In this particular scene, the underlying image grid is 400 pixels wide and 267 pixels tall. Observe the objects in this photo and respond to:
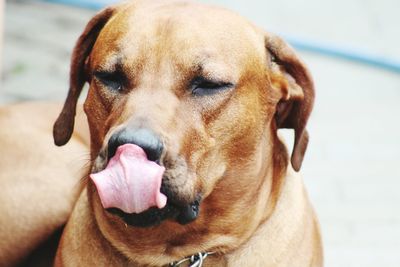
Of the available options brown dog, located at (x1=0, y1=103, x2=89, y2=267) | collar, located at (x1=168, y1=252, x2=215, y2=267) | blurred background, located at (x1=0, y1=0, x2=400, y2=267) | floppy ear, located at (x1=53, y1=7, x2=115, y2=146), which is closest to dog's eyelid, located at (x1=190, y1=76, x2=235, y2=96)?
floppy ear, located at (x1=53, y1=7, x2=115, y2=146)

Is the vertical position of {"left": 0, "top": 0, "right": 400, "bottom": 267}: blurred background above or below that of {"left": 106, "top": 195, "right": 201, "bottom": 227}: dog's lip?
below

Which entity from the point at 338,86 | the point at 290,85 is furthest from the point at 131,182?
the point at 338,86

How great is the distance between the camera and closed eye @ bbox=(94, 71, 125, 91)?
3379 millimetres

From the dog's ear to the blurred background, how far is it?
5.12ft

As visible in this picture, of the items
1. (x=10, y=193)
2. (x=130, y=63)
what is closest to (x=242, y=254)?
(x=130, y=63)

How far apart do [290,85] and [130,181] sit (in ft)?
3.22

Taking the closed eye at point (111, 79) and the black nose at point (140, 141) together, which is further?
the closed eye at point (111, 79)

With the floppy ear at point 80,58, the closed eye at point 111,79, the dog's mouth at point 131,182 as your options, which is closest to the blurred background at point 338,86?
the floppy ear at point 80,58

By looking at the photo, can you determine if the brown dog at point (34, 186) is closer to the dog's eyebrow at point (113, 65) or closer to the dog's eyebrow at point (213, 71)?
the dog's eyebrow at point (113, 65)

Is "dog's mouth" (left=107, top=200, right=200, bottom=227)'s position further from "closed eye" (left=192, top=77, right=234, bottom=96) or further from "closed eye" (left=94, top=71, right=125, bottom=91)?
"closed eye" (left=94, top=71, right=125, bottom=91)

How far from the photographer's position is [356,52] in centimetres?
722

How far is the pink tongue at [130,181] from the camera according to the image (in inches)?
116

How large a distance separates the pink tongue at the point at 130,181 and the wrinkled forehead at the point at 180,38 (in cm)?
46

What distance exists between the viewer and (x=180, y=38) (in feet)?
10.9
